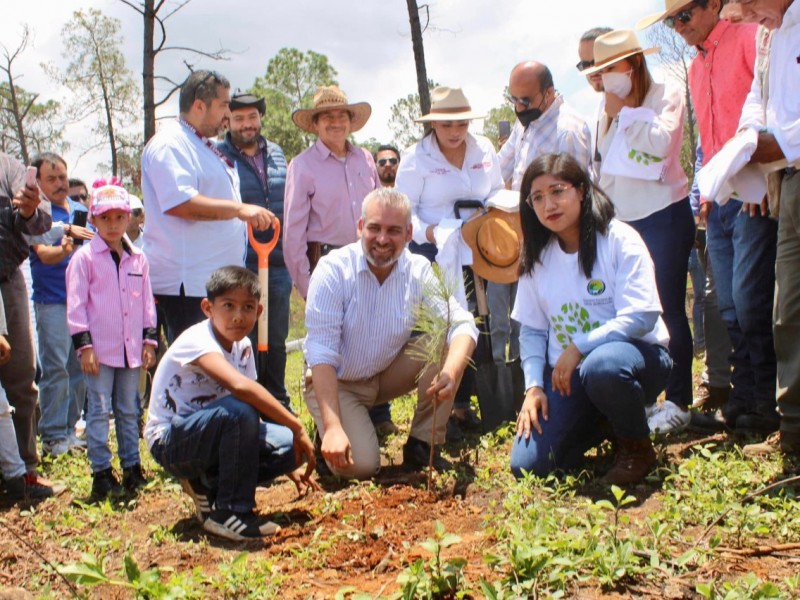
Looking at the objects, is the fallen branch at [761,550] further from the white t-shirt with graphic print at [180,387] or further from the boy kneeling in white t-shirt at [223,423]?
the white t-shirt with graphic print at [180,387]

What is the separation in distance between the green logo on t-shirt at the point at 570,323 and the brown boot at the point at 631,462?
55cm

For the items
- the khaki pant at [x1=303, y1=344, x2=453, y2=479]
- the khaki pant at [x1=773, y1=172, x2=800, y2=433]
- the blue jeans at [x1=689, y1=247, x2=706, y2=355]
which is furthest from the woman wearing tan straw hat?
the blue jeans at [x1=689, y1=247, x2=706, y2=355]

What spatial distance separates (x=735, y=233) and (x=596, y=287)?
847 millimetres

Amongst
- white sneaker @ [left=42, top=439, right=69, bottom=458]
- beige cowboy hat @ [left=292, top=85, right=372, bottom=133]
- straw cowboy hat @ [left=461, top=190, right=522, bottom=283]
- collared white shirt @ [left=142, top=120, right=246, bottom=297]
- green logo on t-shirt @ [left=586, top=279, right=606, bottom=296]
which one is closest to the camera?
green logo on t-shirt @ [left=586, top=279, right=606, bottom=296]

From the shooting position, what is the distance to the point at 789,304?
350 centimetres

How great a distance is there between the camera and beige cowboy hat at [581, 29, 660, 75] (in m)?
4.43

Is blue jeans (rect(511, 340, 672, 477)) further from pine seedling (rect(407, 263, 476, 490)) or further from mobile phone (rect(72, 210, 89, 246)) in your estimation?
mobile phone (rect(72, 210, 89, 246))

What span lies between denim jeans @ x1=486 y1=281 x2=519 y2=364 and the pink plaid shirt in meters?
2.23

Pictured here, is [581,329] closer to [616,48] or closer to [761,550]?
[761,550]

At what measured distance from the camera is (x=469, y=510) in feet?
11.6

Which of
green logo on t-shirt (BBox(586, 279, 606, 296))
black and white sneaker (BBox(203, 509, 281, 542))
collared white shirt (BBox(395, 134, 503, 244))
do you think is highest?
collared white shirt (BBox(395, 134, 503, 244))

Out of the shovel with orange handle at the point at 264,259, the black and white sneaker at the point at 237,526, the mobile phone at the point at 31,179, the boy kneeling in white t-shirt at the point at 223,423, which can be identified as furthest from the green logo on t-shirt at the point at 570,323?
the mobile phone at the point at 31,179

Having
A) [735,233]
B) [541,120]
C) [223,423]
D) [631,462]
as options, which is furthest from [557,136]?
[223,423]

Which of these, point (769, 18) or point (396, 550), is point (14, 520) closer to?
point (396, 550)
